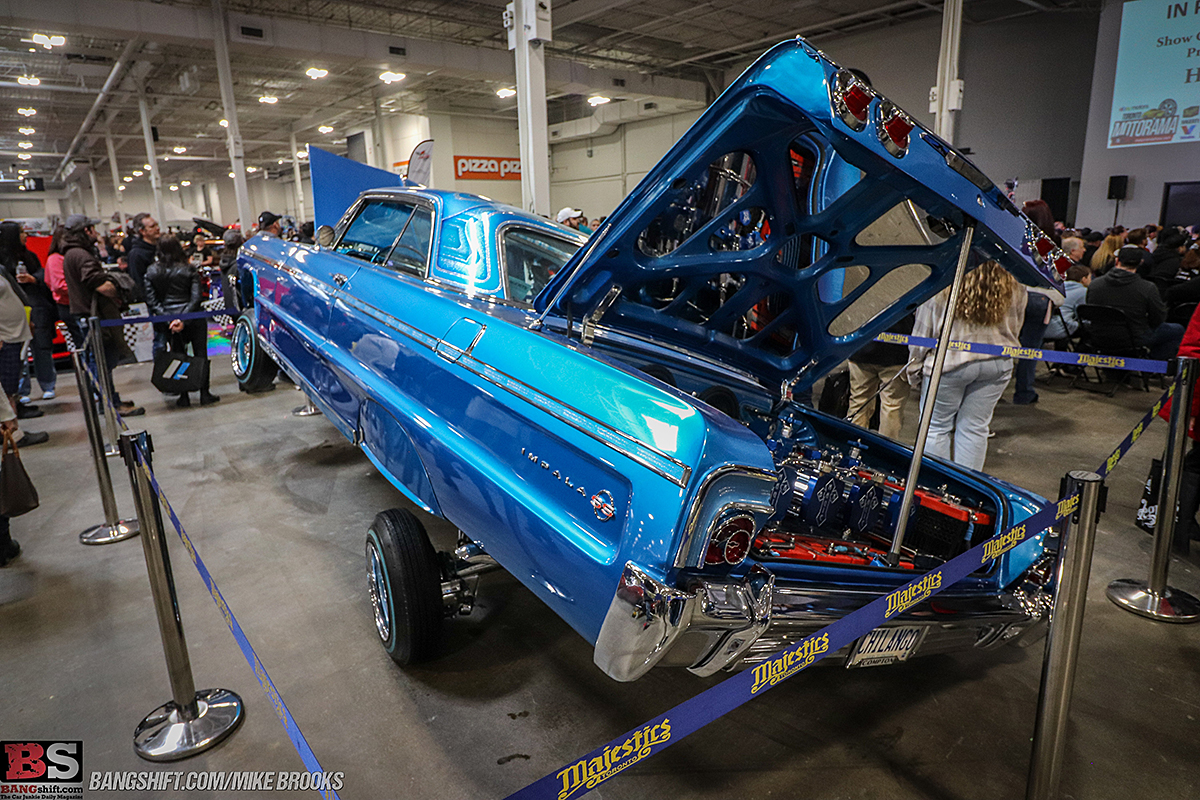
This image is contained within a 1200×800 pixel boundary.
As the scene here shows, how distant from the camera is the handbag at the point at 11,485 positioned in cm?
341

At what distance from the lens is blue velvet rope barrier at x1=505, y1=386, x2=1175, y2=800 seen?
3.97ft

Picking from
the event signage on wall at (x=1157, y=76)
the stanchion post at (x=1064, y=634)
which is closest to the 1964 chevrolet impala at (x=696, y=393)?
the stanchion post at (x=1064, y=634)

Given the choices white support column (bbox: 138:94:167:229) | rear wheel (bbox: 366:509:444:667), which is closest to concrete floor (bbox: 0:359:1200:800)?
rear wheel (bbox: 366:509:444:667)

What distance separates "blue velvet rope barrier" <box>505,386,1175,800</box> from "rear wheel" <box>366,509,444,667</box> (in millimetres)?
1191

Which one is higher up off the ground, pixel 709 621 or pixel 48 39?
pixel 48 39

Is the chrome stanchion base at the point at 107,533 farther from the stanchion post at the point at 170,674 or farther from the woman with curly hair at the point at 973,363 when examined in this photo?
the woman with curly hair at the point at 973,363

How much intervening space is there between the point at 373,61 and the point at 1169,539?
569 inches

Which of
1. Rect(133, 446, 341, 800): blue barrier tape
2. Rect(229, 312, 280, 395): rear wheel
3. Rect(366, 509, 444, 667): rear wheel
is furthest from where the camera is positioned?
Rect(229, 312, 280, 395): rear wheel

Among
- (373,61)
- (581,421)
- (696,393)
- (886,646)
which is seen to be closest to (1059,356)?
(696,393)

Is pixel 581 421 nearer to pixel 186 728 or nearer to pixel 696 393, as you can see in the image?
pixel 696 393

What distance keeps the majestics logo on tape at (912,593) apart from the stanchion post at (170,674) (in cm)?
217

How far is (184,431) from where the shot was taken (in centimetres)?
607

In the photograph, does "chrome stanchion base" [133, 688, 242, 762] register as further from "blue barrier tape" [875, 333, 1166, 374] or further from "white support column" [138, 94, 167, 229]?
"white support column" [138, 94, 167, 229]

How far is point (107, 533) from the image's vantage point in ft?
13.0
